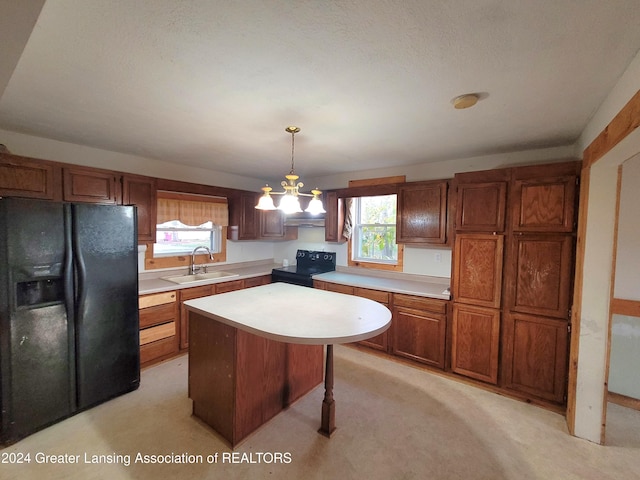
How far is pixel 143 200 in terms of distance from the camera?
3082 millimetres

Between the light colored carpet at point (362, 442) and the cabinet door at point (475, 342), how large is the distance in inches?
8.2

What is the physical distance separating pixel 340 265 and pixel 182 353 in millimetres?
2393

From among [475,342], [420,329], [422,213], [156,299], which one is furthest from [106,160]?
[475,342]

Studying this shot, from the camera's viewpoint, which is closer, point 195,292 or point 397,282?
point 195,292

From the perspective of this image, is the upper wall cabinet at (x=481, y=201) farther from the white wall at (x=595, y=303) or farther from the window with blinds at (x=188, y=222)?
the window with blinds at (x=188, y=222)

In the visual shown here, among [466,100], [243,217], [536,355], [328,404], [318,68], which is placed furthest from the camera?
[243,217]

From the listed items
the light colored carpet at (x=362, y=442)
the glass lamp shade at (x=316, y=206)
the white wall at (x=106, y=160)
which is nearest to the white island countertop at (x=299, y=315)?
the glass lamp shade at (x=316, y=206)

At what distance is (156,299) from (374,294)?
96.2 inches

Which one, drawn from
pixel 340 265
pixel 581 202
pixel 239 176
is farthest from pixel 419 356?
pixel 239 176

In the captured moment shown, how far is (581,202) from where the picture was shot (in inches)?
83.7

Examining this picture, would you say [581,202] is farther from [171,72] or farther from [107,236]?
[107,236]

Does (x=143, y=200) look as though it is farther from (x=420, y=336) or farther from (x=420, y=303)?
(x=420, y=336)

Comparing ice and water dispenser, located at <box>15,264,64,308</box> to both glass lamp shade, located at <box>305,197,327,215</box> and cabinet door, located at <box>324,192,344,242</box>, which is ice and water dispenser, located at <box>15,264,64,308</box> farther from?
cabinet door, located at <box>324,192,344,242</box>

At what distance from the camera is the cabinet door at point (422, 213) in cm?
314
